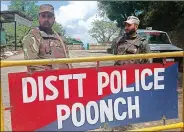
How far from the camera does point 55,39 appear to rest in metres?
4.35

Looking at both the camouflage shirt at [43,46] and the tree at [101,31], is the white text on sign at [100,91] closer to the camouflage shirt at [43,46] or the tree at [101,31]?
the camouflage shirt at [43,46]

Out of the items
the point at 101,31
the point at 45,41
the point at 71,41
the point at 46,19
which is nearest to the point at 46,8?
the point at 46,19

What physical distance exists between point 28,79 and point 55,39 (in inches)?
31.6

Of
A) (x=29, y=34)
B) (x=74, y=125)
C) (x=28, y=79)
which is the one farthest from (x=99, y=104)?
(x=29, y=34)

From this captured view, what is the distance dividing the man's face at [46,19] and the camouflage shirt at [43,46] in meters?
0.09

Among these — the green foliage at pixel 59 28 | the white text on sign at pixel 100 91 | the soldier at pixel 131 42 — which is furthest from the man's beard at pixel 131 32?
the green foliage at pixel 59 28

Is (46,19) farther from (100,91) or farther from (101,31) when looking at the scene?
(101,31)

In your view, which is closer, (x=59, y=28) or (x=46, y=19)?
(x=46, y=19)

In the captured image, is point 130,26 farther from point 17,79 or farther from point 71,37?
point 17,79

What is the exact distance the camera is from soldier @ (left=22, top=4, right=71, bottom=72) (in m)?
4.18

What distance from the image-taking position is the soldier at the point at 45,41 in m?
4.18

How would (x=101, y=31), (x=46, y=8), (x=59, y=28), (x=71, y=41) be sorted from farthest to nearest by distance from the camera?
(x=101, y=31)
(x=71, y=41)
(x=59, y=28)
(x=46, y=8)

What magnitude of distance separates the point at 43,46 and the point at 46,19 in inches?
12.5

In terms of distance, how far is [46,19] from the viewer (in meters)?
4.27
